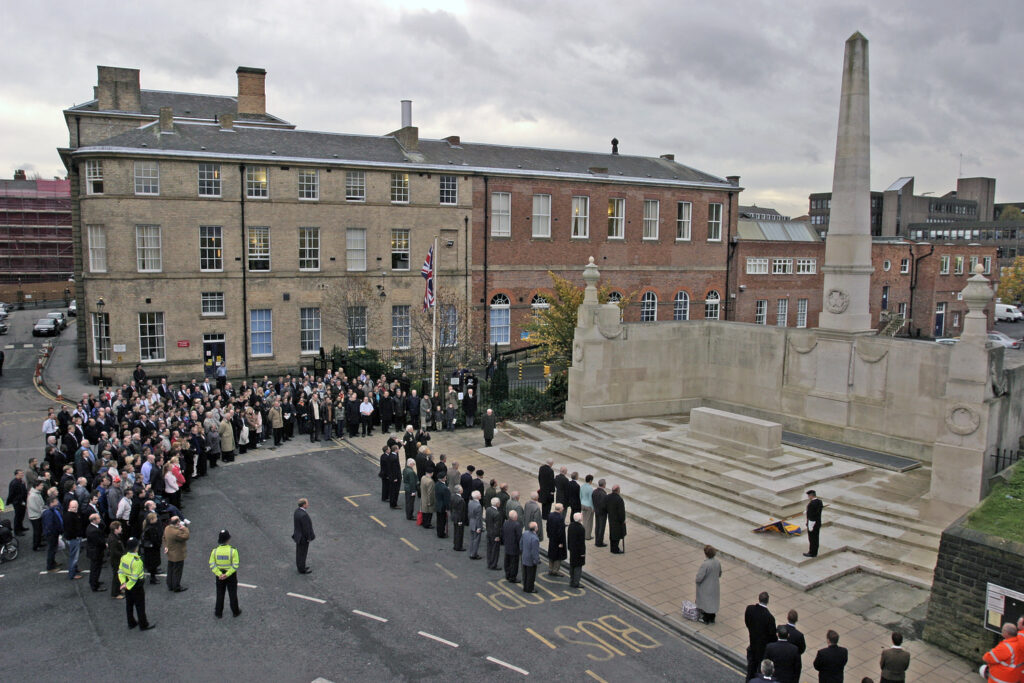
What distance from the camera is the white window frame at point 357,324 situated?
37281 millimetres

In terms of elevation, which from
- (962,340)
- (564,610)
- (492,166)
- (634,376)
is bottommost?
(564,610)

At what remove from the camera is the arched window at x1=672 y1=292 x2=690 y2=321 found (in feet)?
159

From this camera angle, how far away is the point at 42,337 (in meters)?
52.6

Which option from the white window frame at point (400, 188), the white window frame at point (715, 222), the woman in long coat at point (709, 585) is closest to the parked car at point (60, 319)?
the white window frame at point (400, 188)

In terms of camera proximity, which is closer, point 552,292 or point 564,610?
point 564,610

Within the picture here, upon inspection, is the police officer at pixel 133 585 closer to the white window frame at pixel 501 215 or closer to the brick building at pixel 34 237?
the white window frame at pixel 501 215

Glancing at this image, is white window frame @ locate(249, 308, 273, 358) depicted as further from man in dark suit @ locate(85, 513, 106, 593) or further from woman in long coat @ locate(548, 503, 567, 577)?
woman in long coat @ locate(548, 503, 567, 577)

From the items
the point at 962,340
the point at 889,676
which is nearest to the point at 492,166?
the point at 962,340

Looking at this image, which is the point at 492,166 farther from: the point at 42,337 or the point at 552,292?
the point at 42,337

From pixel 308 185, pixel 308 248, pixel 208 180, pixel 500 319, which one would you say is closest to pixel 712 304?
pixel 500 319

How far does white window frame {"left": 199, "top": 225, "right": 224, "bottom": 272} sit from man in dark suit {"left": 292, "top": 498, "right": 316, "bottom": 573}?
24.7m

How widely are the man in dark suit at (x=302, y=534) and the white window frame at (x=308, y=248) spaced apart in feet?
82.9

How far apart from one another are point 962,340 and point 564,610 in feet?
34.7

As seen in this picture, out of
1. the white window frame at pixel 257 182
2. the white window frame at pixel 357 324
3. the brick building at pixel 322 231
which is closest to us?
the brick building at pixel 322 231
